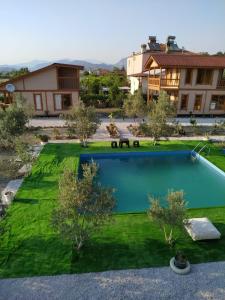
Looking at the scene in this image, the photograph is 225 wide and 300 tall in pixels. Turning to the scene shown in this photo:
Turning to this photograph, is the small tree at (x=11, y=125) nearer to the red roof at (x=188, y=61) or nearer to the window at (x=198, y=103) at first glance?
the red roof at (x=188, y=61)

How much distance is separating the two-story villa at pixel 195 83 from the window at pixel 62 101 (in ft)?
35.2

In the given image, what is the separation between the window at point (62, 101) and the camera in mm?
29220

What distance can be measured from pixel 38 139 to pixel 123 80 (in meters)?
35.7

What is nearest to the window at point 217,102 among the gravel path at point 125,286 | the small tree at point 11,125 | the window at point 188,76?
the window at point 188,76

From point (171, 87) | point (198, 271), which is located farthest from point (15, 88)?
point (198, 271)

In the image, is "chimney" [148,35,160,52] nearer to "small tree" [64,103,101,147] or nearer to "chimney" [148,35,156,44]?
"chimney" [148,35,156,44]

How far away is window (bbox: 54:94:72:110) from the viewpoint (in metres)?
29.2

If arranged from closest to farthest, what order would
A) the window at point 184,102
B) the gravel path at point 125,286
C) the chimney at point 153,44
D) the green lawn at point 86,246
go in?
the gravel path at point 125,286
the green lawn at point 86,246
the window at point 184,102
the chimney at point 153,44

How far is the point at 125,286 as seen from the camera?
7602 millimetres

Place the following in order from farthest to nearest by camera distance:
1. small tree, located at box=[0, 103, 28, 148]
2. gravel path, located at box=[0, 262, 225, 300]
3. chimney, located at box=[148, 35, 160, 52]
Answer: chimney, located at box=[148, 35, 160, 52] < small tree, located at box=[0, 103, 28, 148] < gravel path, located at box=[0, 262, 225, 300]

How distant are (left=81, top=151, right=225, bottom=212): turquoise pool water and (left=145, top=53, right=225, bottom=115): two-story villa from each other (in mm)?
12868

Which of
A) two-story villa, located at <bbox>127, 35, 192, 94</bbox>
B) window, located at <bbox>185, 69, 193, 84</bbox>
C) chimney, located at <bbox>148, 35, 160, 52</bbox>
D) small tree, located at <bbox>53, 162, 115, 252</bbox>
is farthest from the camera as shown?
chimney, located at <bbox>148, 35, 160, 52</bbox>

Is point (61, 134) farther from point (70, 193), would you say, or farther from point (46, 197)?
point (70, 193)

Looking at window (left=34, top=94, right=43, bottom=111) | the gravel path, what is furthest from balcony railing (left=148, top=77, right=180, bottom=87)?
the gravel path
